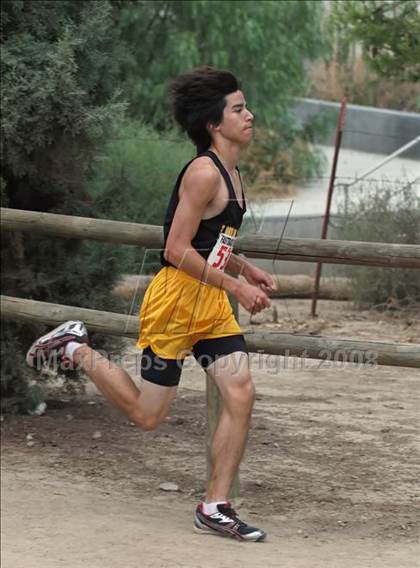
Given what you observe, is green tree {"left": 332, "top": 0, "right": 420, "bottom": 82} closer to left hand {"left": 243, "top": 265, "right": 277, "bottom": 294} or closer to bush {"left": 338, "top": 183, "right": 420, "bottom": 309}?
bush {"left": 338, "top": 183, "right": 420, "bottom": 309}

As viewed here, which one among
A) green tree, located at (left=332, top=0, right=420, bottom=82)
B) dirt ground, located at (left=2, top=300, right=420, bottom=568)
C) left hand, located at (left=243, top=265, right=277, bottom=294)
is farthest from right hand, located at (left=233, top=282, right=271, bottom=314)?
green tree, located at (left=332, top=0, right=420, bottom=82)

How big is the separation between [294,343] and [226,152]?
0.92 m

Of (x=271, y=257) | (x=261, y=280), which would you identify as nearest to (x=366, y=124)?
(x=271, y=257)

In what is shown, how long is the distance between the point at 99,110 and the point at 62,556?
2.53 m

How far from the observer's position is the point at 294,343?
5324 millimetres

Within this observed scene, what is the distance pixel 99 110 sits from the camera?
6.51 meters

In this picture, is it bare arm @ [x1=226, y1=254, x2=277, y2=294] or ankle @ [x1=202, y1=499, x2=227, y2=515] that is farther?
ankle @ [x1=202, y1=499, x2=227, y2=515]

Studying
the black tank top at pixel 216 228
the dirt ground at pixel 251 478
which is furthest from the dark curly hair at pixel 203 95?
the dirt ground at pixel 251 478

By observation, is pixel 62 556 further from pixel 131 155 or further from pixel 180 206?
pixel 131 155

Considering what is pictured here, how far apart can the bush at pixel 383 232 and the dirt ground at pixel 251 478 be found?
583mm

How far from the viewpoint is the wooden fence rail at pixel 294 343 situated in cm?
512

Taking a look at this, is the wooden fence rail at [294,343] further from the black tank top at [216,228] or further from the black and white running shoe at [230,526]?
the black and white running shoe at [230,526]

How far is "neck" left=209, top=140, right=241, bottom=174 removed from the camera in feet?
16.4

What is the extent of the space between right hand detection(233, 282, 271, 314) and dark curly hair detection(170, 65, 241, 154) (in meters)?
0.74
